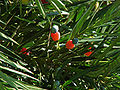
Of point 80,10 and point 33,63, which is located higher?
point 80,10

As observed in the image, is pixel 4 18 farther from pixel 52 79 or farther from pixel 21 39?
pixel 52 79

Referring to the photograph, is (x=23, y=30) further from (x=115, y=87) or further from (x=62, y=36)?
(x=115, y=87)

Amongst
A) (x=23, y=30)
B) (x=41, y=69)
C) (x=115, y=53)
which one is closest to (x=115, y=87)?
(x=115, y=53)

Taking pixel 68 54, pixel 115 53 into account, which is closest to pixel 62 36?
pixel 68 54

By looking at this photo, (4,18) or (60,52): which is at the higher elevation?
(4,18)

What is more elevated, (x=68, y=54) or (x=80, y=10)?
(x=80, y=10)

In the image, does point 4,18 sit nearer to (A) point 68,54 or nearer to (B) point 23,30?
(B) point 23,30

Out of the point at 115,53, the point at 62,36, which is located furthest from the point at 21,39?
the point at 115,53
